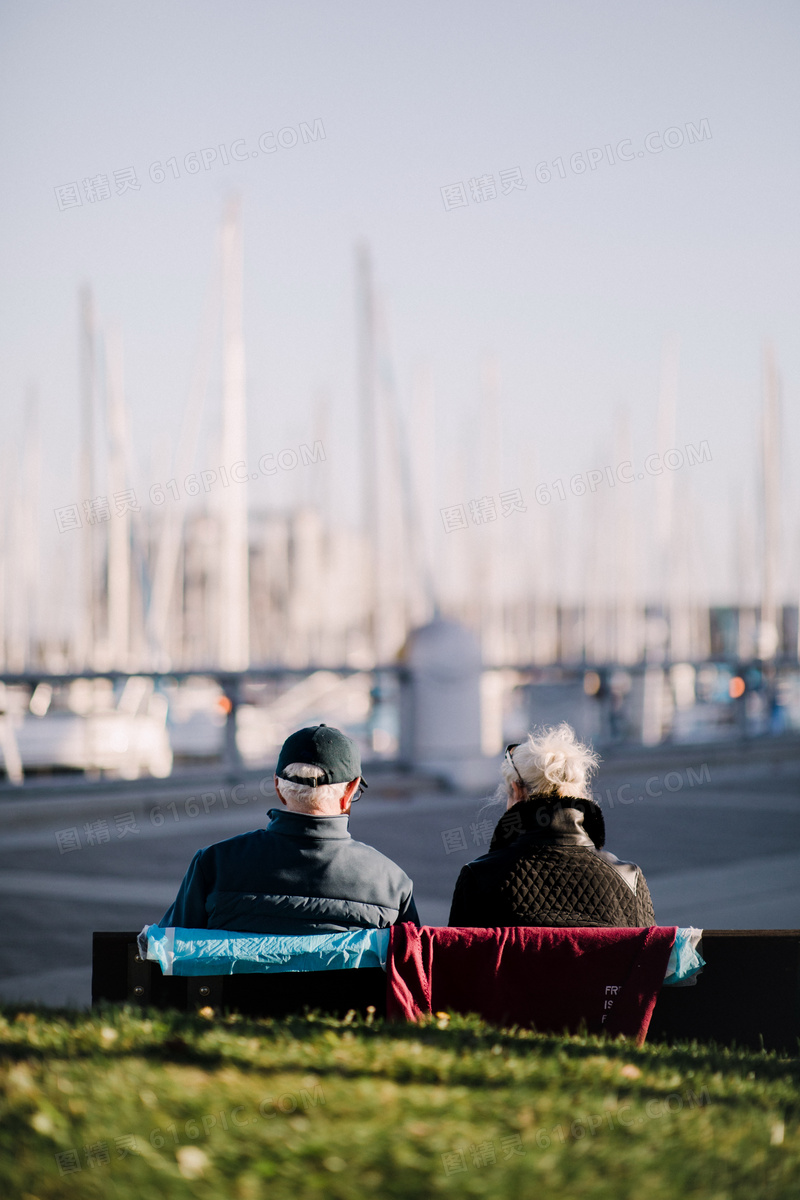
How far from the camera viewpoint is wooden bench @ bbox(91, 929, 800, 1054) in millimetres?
3912

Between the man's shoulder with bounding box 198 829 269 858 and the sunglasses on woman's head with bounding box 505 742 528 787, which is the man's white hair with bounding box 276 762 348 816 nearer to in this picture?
the man's shoulder with bounding box 198 829 269 858

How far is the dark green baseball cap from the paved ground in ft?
7.92

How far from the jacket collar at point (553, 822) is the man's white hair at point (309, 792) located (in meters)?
0.55

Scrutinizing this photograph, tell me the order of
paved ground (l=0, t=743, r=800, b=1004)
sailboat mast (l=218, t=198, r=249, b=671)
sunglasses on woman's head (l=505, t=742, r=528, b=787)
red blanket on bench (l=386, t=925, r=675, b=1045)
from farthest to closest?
sailboat mast (l=218, t=198, r=249, b=671) → paved ground (l=0, t=743, r=800, b=1004) → sunglasses on woman's head (l=505, t=742, r=528, b=787) → red blanket on bench (l=386, t=925, r=675, b=1045)

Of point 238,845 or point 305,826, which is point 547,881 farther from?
point 238,845

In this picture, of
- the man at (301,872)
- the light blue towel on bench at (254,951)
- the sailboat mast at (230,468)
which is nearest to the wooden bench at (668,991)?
the light blue towel on bench at (254,951)

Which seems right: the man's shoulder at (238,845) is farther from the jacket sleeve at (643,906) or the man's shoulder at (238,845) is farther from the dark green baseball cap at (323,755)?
the jacket sleeve at (643,906)

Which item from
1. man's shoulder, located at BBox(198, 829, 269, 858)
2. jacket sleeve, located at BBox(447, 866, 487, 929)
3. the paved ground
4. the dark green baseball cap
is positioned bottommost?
the paved ground

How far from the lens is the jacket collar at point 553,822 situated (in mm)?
4023

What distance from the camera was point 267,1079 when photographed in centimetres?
348

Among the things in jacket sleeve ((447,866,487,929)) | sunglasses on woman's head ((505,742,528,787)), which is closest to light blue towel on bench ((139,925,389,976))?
jacket sleeve ((447,866,487,929))

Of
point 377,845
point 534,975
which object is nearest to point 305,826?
point 534,975

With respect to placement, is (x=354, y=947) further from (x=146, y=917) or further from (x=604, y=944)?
(x=146, y=917)

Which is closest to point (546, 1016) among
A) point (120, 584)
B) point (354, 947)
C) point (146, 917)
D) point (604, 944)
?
point (604, 944)
